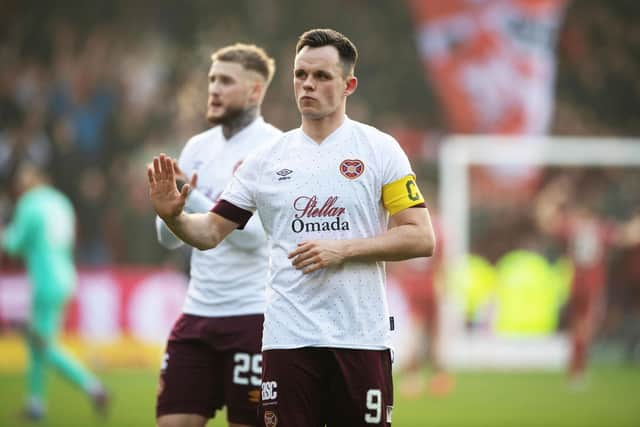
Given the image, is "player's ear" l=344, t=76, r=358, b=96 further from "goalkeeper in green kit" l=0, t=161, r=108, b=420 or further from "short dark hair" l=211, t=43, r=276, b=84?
"goalkeeper in green kit" l=0, t=161, r=108, b=420

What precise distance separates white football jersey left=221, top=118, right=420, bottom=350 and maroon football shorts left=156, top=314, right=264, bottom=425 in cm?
105

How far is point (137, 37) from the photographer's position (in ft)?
64.3

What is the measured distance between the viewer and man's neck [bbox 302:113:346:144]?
15.2ft

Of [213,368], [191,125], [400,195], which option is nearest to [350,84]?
[400,195]

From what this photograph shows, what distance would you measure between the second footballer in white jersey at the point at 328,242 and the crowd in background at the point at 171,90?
12035 millimetres

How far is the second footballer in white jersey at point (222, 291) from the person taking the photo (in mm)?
5551

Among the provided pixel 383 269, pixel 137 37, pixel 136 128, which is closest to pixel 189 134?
pixel 136 128

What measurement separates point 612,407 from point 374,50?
410 inches

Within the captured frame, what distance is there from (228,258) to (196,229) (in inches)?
46.5

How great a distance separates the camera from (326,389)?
14.8 ft

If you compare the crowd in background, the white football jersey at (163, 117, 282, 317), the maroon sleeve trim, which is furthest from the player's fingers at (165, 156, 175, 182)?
the crowd in background

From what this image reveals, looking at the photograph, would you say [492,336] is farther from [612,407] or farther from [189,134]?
[189,134]

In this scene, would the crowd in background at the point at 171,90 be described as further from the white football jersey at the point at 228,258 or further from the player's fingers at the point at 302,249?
the player's fingers at the point at 302,249

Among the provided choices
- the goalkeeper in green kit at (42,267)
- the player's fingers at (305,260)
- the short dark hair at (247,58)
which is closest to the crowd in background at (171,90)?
the goalkeeper in green kit at (42,267)
